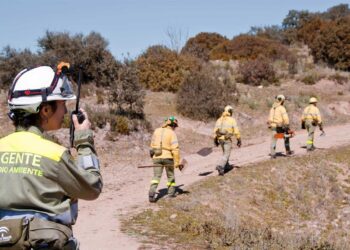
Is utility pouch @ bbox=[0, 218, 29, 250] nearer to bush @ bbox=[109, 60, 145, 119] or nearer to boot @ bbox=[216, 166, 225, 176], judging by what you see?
boot @ bbox=[216, 166, 225, 176]

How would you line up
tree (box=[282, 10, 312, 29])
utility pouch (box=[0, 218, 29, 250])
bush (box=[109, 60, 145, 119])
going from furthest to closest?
tree (box=[282, 10, 312, 29]) < bush (box=[109, 60, 145, 119]) < utility pouch (box=[0, 218, 29, 250])

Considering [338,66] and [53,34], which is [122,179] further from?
[338,66]

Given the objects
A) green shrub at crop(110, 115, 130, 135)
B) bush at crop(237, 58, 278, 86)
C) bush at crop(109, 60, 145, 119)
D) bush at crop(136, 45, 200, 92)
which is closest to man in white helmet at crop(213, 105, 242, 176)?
green shrub at crop(110, 115, 130, 135)

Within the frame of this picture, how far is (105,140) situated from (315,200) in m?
7.40

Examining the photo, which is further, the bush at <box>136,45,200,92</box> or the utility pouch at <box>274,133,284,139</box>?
the bush at <box>136,45,200,92</box>

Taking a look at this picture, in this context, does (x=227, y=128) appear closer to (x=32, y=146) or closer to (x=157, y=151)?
(x=157, y=151)

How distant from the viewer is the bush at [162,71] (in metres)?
25.9

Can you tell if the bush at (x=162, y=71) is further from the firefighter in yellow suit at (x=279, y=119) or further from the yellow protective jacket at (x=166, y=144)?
the yellow protective jacket at (x=166, y=144)

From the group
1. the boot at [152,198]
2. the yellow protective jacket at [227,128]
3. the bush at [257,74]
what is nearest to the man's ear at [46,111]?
the boot at [152,198]

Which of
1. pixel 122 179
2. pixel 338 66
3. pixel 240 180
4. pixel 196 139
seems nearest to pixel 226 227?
pixel 240 180

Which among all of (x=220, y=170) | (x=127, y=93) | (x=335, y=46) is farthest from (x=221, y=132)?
(x=335, y=46)

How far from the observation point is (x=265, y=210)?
1251 centimetres

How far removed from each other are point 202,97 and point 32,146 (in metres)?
20.1

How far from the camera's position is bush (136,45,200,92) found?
25.9 m
